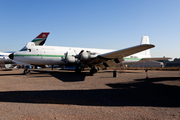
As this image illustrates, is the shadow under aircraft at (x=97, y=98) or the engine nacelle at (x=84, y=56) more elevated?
the engine nacelle at (x=84, y=56)

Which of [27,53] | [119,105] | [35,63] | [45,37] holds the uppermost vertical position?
[45,37]

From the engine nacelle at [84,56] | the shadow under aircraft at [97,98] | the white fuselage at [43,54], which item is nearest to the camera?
the shadow under aircraft at [97,98]

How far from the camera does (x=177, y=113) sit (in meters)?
4.35

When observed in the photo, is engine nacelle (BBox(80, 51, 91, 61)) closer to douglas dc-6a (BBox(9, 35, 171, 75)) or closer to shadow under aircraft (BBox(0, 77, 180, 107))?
douglas dc-6a (BBox(9, 35, 171, 75))

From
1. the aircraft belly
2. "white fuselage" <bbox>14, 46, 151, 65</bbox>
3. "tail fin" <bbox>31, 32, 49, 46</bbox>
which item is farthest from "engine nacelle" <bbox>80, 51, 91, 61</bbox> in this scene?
"tail fin" <bbox>31, 32, 49, 46</bbox>

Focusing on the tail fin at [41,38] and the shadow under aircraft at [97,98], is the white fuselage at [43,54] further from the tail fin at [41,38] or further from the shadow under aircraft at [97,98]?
the tail fin at [41,38]

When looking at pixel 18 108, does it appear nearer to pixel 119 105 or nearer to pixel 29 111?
pixel 29 111

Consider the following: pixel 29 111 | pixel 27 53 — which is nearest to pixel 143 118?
pixel 29 111

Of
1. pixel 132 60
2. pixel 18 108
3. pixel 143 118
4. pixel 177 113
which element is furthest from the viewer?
pixel 132 60

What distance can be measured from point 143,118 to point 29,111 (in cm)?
349

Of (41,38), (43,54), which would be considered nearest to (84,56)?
(43,54)

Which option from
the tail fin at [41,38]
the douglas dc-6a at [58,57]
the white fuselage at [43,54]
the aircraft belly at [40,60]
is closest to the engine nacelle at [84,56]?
the douglas dc-6a at [58,57]

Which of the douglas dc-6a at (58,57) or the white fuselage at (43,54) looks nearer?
the douglas dc-6a at (58,57)

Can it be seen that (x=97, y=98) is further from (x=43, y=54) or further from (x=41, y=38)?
(x=41, y=38)
